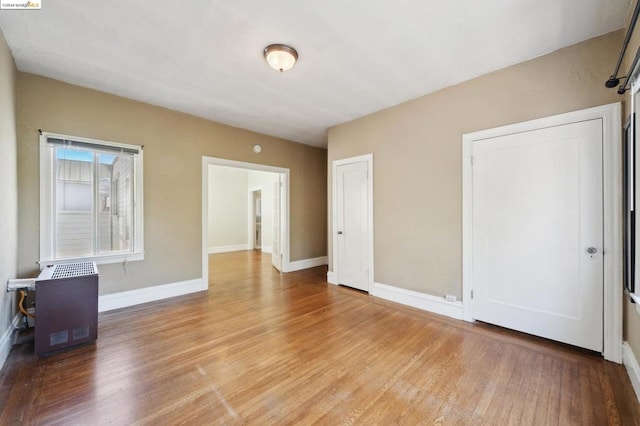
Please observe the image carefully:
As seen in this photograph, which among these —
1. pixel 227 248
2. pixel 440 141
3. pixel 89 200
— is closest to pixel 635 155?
pixel 440 141

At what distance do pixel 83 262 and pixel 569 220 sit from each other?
515 centimetres

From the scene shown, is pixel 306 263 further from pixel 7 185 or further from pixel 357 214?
pixel 7 185

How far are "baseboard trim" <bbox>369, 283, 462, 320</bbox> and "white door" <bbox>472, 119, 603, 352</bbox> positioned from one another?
8.9 inches

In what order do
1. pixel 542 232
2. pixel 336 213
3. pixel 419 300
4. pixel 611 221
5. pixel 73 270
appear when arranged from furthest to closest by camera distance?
pixel 336 213 < pixel 419 300 < pixel 73 270 < pixel 542 232 < pixel 611 221

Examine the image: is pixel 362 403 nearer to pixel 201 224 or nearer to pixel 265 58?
pixel 265 58

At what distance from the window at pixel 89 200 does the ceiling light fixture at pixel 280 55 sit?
236 cm

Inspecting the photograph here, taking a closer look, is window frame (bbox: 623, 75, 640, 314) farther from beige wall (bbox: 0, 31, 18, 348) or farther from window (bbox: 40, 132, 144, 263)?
window (bbox: 40, 132, 144, 263)

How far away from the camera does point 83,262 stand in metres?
3.06

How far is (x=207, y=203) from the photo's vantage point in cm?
416

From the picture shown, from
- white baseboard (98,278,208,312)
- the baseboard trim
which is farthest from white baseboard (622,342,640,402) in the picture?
white baseboard (98,278,208,312)

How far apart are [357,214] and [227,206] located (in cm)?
551

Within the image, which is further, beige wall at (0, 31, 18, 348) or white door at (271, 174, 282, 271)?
white door at (271, 174, 282, 271)

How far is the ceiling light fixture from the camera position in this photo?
2322 millimetres

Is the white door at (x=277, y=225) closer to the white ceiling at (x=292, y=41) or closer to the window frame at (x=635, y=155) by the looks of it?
the white ceiling at (x=292, y=41)
